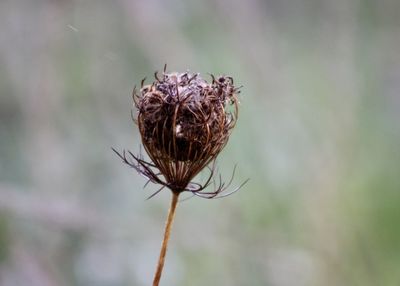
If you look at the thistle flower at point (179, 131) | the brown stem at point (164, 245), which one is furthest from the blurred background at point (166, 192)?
the brown stem at point (164, 245)

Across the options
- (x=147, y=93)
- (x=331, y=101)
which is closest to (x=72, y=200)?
(x=331, y=101)

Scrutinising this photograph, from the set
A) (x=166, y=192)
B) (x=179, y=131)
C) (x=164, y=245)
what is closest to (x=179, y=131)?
(x=179, y=131)

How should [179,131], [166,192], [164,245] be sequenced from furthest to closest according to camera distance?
[166,192] → [179,131] → [164,245]

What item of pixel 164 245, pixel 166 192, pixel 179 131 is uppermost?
pixel 166 192

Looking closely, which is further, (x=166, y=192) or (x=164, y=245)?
(x=166, y=192)

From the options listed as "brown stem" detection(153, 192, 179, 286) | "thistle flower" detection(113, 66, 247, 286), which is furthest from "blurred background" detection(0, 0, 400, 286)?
"brown stem" detection(153, 192, 179, 286)

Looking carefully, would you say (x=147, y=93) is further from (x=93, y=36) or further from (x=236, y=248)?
(x=93, y=36)

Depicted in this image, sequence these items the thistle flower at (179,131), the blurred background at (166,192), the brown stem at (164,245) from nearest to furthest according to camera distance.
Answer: the brown stem at (164,245), the thistle flower at (179,131), the blurred background at (166,192)

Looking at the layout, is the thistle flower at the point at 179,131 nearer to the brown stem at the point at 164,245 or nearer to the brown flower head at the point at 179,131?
the brown flower head at the point at 179,131

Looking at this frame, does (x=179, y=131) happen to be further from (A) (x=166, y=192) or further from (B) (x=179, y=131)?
(A) (x=166, y=192)
